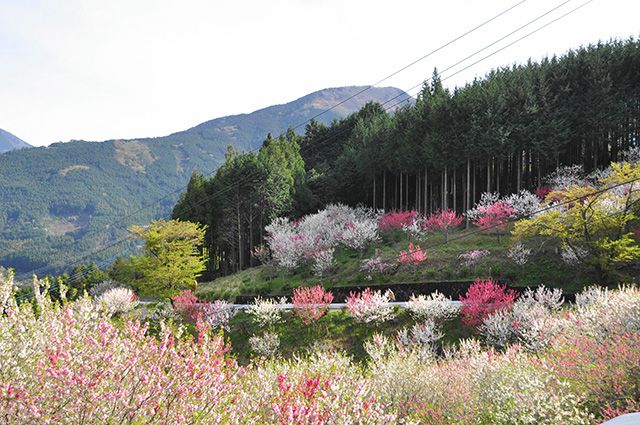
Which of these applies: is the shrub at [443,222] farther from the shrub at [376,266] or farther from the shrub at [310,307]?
the shrub at [310,307]

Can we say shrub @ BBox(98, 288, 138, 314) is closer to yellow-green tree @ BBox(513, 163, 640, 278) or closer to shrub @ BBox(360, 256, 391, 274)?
shrub @ BBox(360, 256, 391, 274)

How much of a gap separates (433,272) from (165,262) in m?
20.0

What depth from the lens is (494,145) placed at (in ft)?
137

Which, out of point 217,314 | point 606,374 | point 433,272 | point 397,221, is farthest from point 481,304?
point 397,221

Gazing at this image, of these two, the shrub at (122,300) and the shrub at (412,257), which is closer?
the shrub at (412,257)

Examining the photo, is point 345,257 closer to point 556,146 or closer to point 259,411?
point 556,146

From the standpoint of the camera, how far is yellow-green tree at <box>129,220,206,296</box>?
35281 mm

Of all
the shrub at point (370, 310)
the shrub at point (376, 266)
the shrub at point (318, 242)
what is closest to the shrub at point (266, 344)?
the shrub at point (370, 310)

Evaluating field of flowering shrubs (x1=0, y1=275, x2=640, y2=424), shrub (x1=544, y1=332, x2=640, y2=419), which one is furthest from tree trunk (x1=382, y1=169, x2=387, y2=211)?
shrub (x1=544, y1=332, x2=640, y2=419)

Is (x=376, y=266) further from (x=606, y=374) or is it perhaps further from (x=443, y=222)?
(x=606, y=374)

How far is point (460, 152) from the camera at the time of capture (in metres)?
43.6

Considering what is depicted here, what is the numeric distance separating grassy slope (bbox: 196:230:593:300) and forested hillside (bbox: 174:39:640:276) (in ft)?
27.3

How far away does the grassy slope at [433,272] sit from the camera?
27000 mm

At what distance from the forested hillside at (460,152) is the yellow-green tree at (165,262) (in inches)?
630
